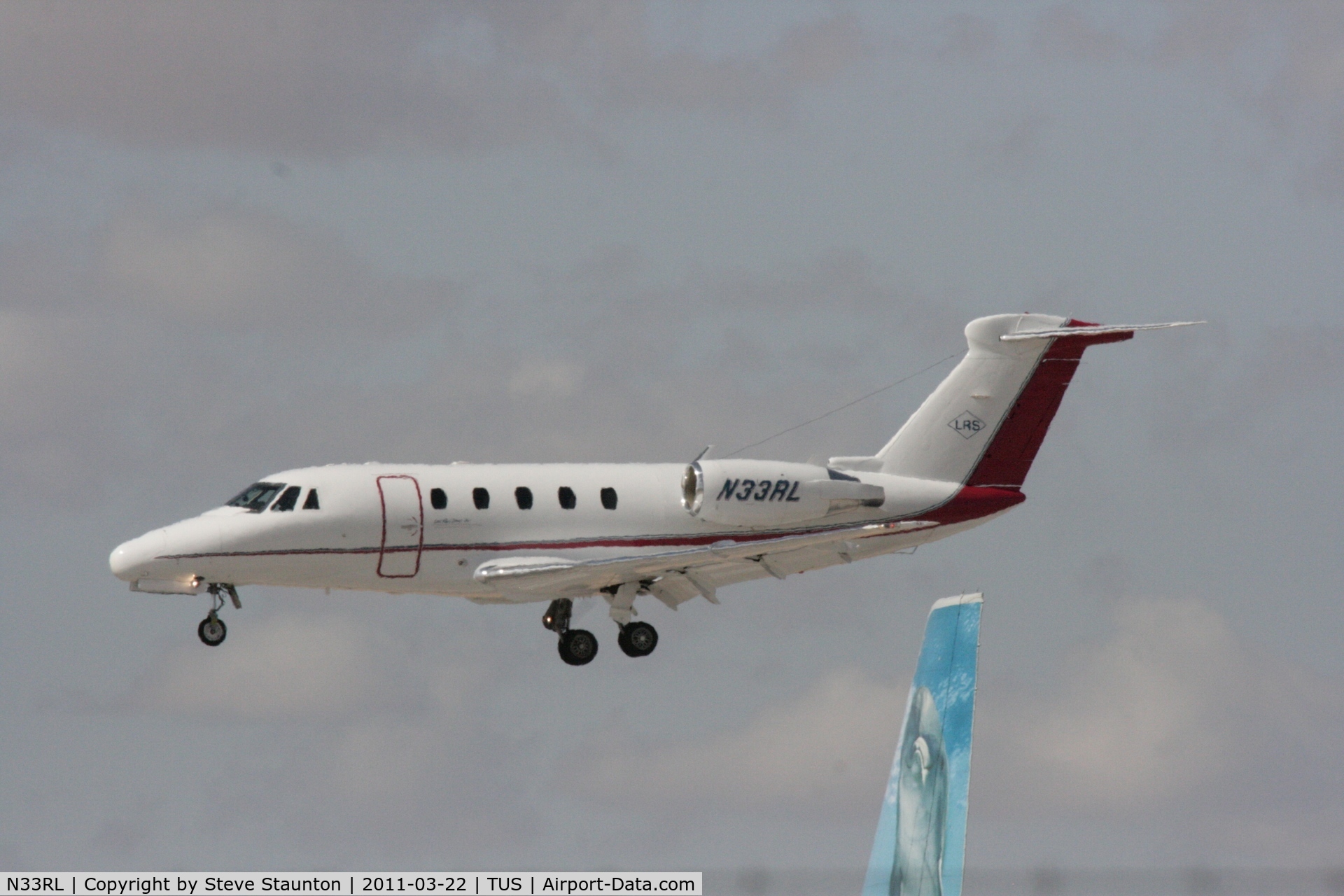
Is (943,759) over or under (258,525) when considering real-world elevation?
under

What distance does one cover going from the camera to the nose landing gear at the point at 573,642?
191ft

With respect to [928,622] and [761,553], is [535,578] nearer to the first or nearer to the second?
[761,553]

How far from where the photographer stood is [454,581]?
2217 inches

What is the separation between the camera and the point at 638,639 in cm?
5775

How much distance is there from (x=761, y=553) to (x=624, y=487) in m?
3.55

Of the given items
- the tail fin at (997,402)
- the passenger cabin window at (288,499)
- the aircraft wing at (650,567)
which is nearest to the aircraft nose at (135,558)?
the passenger cabin window at (288,499)

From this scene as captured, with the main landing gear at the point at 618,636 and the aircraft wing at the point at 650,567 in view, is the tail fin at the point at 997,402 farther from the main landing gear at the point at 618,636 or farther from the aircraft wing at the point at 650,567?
the main landing gear at the point at 618,636

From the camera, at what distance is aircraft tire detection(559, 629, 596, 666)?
58.1m

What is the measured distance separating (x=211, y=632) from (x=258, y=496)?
8.88 feet

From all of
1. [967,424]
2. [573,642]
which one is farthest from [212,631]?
[967,424]

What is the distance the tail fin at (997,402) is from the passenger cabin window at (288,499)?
1252cm

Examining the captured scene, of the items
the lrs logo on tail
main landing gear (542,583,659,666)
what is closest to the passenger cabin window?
main landing gear (542,583,659,666)

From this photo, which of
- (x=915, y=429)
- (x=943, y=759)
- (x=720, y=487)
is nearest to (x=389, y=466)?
(x=720, y=487)

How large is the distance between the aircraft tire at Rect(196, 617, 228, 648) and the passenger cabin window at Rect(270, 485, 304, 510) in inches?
94.8
